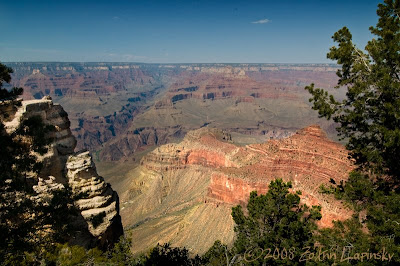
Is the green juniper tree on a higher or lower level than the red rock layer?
higher

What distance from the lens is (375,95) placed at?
1323 centimetres

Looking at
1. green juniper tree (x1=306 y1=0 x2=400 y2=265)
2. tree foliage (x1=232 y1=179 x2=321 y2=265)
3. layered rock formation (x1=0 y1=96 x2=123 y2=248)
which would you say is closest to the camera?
green juniper tree (x1=306 y1=0 x2=400 y2=265)

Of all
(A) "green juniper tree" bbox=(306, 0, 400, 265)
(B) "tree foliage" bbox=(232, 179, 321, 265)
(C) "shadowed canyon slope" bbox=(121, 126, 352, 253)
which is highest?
(A) "green juniper tree" bbox=(306, 0, 400, 265)

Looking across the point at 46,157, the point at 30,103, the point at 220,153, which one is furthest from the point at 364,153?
the point at 220,153

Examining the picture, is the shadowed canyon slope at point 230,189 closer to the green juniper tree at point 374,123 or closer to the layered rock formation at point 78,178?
the green juniper tree at point 374,123

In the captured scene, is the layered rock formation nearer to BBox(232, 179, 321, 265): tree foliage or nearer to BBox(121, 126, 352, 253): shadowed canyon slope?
BBox(232, 179, 321, 265): tree foliage

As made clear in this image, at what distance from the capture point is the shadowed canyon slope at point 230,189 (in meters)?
37.3

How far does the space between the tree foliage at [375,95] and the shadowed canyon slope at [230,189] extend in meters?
18.8

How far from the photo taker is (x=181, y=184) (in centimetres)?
7044

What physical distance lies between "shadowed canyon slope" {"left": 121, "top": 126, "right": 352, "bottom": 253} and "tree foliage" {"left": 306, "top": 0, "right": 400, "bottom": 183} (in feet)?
61.6

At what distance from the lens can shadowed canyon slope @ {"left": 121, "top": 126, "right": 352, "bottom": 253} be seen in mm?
37281

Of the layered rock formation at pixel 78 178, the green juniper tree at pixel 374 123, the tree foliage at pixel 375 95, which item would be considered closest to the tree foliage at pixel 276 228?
the green juniper tree at pixel 374 123

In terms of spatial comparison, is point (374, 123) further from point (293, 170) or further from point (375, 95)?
point (293, 170)

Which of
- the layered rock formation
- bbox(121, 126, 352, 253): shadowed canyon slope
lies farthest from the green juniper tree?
bbox(121, 126, 352, 253): shadowed canyon slope
